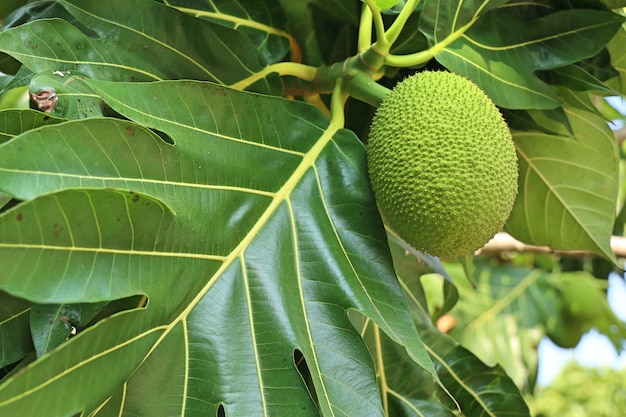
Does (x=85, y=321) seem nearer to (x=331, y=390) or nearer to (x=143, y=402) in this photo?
(x=143, y=402)

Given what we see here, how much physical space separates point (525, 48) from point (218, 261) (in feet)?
1.55

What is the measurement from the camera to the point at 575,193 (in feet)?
3.33

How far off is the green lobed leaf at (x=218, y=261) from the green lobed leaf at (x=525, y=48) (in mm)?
199

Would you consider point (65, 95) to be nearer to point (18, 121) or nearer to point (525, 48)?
point (18, 121)

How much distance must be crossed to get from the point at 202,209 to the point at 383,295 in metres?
0.19

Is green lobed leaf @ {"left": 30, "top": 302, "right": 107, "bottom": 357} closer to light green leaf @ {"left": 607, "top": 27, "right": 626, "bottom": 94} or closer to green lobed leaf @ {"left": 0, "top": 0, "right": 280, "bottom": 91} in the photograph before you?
green lobed leaf @ {"left": 0, "top": 0, "right": 280, "bottom": 91}

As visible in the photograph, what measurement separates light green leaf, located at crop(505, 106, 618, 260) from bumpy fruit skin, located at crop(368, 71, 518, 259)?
12.3 inches

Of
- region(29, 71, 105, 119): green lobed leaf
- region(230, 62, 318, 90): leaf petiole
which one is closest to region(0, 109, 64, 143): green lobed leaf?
region(29, 71, 105, 119): green lobed leaf

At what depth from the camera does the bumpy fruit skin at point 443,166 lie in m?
0.67

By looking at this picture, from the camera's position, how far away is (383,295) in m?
0.69

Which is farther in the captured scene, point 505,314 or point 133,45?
point 505,314

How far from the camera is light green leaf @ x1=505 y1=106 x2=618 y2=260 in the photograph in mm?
1006

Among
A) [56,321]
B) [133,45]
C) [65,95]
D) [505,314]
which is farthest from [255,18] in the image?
[505,314]

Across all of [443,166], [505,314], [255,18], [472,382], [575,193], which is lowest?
[505,314]
